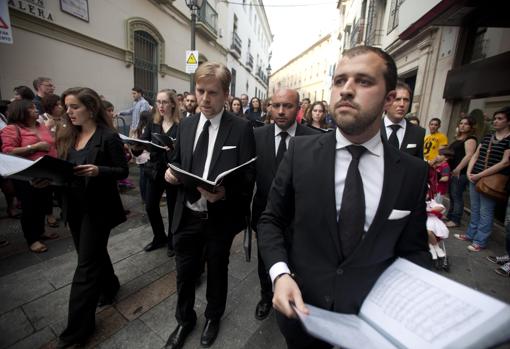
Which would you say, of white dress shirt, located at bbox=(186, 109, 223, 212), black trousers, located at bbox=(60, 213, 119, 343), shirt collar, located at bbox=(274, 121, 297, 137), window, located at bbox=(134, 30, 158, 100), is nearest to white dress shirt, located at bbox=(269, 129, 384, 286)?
white dress shirt, located at bbox=(186, 109, 223, 212)

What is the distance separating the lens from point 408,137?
2801 millimetres

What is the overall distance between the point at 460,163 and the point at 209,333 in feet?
16.6

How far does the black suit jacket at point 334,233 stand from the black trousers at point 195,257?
2.60 ft

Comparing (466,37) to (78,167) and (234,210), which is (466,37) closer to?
(234,210)

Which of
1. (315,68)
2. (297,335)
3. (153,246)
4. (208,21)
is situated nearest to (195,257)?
(297,335)

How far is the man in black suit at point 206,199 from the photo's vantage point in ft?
6.28

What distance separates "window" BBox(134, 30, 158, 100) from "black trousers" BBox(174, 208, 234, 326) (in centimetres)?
901

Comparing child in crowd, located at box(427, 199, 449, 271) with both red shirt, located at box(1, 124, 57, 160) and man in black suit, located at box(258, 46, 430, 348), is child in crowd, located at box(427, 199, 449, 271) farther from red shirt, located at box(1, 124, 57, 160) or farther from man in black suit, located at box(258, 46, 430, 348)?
red shirt, located at box(1, 124, 57, 160)

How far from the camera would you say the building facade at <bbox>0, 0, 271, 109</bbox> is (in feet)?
17.8

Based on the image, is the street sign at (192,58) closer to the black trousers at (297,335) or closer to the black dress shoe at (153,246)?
the black dress shoe at (153,246)

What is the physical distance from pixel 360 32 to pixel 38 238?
1758 centimetres

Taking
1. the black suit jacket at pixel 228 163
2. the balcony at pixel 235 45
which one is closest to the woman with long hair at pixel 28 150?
the black suit jacket at pixel 228 163

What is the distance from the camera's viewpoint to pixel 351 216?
1.16 metres

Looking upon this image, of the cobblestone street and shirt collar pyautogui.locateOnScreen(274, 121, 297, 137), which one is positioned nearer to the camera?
the cobblestone street
